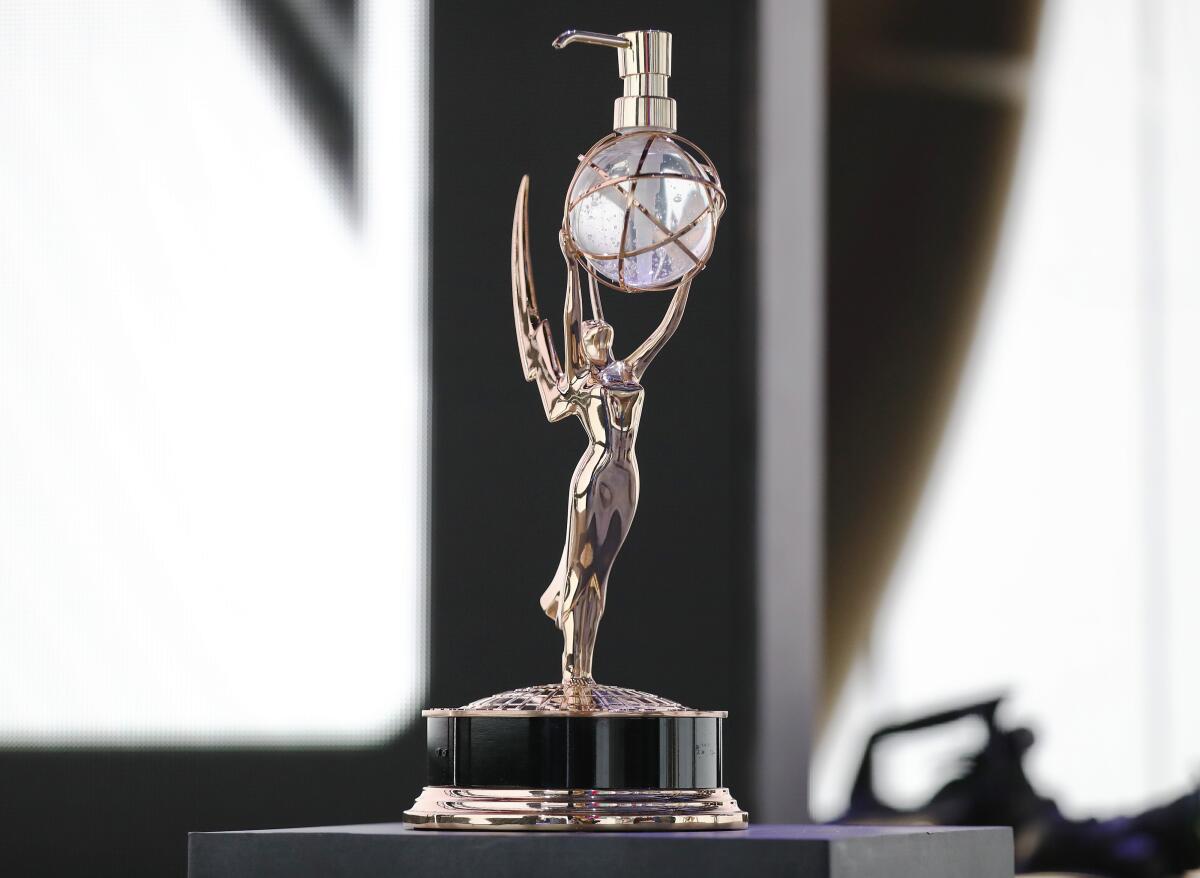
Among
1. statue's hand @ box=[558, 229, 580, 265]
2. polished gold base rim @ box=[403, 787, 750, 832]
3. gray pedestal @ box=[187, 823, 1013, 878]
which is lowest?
gray pedestal @ box=[187, 823, 1013, 878]

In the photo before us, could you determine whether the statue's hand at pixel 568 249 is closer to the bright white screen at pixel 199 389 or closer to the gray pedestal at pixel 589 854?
the gray pedestal at pixel 589 854

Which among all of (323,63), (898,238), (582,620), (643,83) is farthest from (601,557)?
(898,238)

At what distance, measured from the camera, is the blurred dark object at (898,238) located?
2307mm

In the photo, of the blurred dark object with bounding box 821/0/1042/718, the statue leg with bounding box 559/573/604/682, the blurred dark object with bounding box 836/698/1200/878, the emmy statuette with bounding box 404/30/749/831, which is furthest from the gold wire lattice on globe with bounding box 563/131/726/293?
the blurred dark object with bounding box 836/698/1200/878

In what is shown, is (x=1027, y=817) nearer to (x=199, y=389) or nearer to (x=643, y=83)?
(x=199, y=389)

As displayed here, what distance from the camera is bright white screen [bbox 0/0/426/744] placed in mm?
2107

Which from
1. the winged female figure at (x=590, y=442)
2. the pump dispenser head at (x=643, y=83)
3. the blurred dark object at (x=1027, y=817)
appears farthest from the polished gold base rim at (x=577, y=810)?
the blurred dark object at (x=1027, y=817)

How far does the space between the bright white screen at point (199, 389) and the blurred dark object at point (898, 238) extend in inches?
21.6

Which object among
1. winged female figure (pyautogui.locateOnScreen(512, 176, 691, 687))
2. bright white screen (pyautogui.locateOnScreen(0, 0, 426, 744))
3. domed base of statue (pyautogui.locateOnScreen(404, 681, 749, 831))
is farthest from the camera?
bright white screen (pyautogui.locateOnScreen(0, 0, 426, 744))

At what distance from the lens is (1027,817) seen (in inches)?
89.8

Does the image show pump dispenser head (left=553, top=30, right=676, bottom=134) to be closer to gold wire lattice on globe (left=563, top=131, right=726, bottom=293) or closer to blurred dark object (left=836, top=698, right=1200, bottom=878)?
gold wire lattice on globe (left=563, top=131, right=726, bottom=293)

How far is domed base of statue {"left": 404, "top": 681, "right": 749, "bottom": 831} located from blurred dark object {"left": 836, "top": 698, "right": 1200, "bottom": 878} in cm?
117

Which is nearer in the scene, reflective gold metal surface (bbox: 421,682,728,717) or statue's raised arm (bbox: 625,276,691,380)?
reflective gold metal surface (bbox: 421,682,728,717)

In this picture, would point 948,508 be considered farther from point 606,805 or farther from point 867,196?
point 606,805
